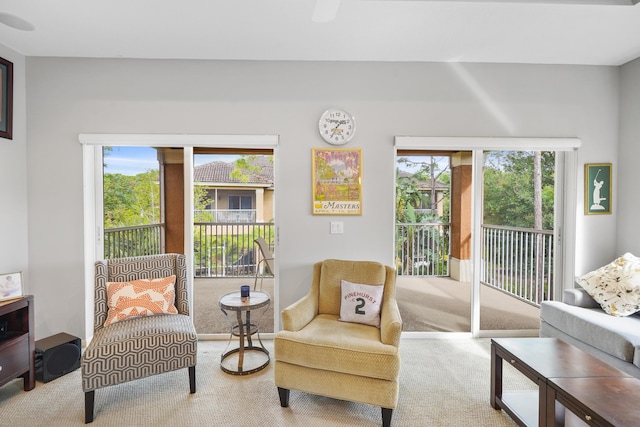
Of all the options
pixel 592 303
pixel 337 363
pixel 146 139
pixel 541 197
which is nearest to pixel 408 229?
pixel 541 197

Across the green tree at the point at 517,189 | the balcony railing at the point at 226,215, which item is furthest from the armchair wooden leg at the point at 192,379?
the green tree at the point at 517,189

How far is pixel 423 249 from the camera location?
3.49 meters

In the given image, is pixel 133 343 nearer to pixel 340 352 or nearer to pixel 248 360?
pixel 248 360

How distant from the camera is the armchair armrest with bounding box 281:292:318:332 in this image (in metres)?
2.23

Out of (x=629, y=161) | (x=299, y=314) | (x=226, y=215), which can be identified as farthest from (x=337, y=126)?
(x=629, y=161)

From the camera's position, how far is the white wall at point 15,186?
9.00ft

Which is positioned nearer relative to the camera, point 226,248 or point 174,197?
point 174,197

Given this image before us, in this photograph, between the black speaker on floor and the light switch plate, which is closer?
the black speaker on floor

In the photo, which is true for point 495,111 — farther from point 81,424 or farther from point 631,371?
point 81,424

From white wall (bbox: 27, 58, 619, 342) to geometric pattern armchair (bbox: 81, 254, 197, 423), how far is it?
2.57 ft

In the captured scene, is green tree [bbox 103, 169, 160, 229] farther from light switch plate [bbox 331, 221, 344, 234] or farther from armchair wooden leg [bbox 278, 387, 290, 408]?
armchair wooden leg [bbox 278, 387, 290, 408]

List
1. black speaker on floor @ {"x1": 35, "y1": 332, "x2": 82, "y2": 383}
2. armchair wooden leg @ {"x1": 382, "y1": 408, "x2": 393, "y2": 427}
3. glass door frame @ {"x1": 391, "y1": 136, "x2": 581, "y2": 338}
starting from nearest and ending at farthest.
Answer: armchair wooden leg @ {"x1": 382, "y1": 408, "x2": 393, "y2": 427} < black speaker on floor @ {"x1": 35, "y1": 332, "x2": 82, "y2": 383} < glass door frame @ {"x1": 391, "y1": 136, "x2": 581, "y2": 338}

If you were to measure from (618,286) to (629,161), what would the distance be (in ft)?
4.11

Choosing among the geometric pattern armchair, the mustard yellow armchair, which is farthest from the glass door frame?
the geometric pattern armchair
